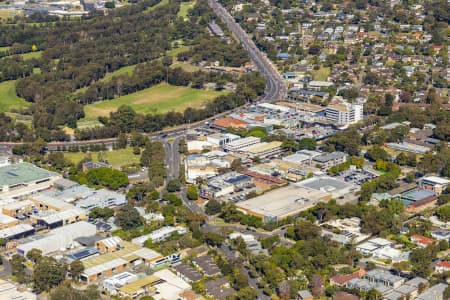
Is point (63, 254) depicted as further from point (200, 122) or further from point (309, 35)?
point (309, 35)

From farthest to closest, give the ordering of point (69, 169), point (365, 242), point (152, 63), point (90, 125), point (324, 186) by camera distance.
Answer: point (152, 63) → point (90, 125) → point (69, 169) → point (324, 186) → point (365, 242)

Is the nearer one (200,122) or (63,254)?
(63,254)

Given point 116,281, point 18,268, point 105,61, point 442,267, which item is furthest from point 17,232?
point 105,61

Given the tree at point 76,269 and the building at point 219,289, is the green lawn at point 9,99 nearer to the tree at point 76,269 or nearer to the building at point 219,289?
the tree at point 76,269

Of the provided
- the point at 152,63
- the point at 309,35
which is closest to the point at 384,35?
the point at 309,35

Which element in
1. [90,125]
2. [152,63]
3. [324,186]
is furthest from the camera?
[152,63]

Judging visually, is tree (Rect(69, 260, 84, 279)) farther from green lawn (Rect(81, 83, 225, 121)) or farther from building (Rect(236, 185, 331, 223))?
green lawn (Rect(81, 83, 225, 121))

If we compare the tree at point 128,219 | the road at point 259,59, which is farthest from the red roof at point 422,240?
the road at point 259,59
